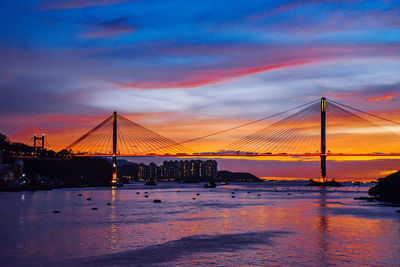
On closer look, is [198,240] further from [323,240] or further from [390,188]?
[390,188]

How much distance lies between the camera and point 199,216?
43.8m

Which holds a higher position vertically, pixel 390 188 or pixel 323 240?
pixel 390 188

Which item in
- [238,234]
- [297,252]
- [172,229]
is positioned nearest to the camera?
[297,252]

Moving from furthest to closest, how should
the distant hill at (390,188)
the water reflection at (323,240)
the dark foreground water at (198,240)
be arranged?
1. the distant hill at (390,188)
2. the water reflection at (323,240)
3. the dark foreground water at (198,240)

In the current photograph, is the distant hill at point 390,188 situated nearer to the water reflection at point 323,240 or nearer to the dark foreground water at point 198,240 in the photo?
the dark foreground water at point 198,240

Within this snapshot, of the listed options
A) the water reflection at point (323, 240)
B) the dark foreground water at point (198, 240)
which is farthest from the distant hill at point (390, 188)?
the water reflection at point (323, 240)

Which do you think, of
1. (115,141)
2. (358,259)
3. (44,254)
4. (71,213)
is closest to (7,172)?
(115,141)

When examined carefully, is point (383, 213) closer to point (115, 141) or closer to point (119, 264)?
point (119, 264)

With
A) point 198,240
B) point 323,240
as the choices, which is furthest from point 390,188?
point 198,240

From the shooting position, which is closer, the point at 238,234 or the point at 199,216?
the point at 238,234

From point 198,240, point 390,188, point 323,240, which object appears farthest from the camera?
point 390,188

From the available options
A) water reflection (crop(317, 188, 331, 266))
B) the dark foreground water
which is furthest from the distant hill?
water reflection (crop(317, 188, 331, 266))

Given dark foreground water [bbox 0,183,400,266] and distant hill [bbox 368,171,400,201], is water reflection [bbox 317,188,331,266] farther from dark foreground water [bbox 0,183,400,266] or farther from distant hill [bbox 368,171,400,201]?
distant hill [bbox 368,171,400,201]

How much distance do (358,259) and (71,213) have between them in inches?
1242
